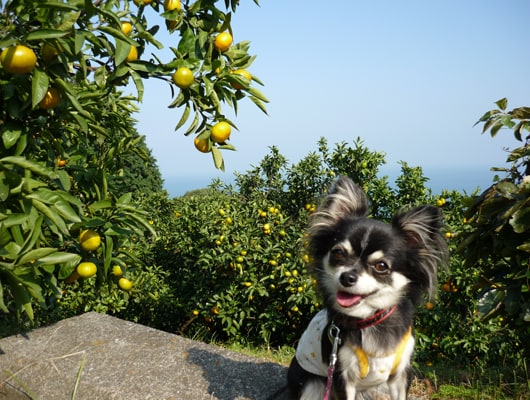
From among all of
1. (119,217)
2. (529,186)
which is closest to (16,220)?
(119,217)

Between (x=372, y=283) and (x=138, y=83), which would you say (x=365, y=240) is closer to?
(x=372, y=283)

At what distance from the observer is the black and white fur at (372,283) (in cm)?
244

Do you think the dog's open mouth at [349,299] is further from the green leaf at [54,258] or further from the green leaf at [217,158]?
the green leaf at [54,258]

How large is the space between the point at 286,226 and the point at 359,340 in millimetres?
2519

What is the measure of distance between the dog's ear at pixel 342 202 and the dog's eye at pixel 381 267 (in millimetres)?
403

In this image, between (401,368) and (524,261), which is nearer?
(401,368)

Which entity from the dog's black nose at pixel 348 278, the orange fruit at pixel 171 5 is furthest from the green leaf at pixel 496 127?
the orange fruit at pixel 171 5

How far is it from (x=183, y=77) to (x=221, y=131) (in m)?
0.29

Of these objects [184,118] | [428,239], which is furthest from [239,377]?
[184,118]

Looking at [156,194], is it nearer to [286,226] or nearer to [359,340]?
[286,226]

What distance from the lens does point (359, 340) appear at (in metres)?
2.46

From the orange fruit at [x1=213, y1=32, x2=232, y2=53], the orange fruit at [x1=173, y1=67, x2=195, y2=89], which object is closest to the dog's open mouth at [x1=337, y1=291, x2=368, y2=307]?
the orange fruit at [x1=173, y1=67, x2=195, y2=89]

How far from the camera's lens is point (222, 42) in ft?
8.22

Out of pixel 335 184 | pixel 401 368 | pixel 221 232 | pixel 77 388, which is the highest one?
pixel 335 184
